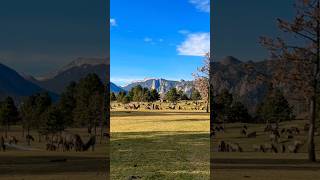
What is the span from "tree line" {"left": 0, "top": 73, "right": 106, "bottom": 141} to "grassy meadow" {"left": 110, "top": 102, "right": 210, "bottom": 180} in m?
10.9

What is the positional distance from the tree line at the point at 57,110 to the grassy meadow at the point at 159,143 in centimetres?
1092

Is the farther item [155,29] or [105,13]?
[155,29]

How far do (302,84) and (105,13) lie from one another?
7066 mm

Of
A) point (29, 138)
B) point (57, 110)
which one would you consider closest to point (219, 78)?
point (57, 110)

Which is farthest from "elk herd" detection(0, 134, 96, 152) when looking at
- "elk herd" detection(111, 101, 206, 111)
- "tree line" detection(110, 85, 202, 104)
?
"tree line" detection(110, 85, 202, 104)

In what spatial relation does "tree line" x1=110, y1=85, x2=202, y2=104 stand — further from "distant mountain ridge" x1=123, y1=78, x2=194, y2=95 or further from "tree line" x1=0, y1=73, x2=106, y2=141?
"tree line" x1=0, y1=73, x2=106, y2=141

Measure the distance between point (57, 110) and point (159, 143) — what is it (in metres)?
37.3

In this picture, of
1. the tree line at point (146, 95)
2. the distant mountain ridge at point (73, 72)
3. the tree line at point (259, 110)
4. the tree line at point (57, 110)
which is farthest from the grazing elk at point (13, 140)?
the tree line at point (146, 95)

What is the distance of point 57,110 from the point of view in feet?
63.5

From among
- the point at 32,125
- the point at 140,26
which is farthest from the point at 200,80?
the point at 32,125

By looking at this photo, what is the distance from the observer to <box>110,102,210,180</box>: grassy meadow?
34.7m

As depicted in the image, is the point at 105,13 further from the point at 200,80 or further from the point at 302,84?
the point at 200,80

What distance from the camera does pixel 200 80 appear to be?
78.9 m

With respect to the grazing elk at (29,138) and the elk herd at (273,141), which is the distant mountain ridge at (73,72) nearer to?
the grazing elk at (29,138)
